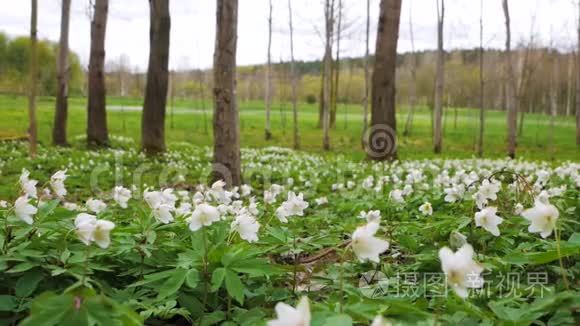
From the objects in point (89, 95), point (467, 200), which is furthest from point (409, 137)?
point (467, 200)

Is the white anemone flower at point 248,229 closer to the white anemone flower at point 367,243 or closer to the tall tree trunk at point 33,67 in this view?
the white anemone flower at point 367,243

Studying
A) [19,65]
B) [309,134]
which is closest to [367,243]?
[309,134]

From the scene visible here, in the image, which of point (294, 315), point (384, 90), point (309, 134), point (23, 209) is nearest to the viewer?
point (294, 315)

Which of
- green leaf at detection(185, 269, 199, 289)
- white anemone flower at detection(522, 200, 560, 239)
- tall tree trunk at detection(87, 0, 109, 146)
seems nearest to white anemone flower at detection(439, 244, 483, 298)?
white anemone flower at detection(522, 200, 560, 239)

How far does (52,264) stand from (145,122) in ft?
36.7

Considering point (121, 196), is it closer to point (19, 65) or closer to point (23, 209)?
point (23, 209)

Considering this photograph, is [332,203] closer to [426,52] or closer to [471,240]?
[471,240]

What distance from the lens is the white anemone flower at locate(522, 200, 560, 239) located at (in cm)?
168

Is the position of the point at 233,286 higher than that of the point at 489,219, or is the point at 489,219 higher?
the point at 489,219

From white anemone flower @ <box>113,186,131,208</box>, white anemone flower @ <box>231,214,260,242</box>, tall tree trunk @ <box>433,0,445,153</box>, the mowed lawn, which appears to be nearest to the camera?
white anemone flower @ <box>231,214,260,242</box>

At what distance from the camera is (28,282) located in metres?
1.69

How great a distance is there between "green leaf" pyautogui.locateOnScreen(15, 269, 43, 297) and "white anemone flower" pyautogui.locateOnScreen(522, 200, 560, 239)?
1687 millimetres

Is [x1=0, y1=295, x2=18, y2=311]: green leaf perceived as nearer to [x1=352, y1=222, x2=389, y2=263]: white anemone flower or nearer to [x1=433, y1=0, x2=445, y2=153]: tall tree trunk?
[x1=352, y1=222, x2=389, y2=263]: white anemone flower

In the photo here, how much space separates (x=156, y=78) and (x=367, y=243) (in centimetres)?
1183
